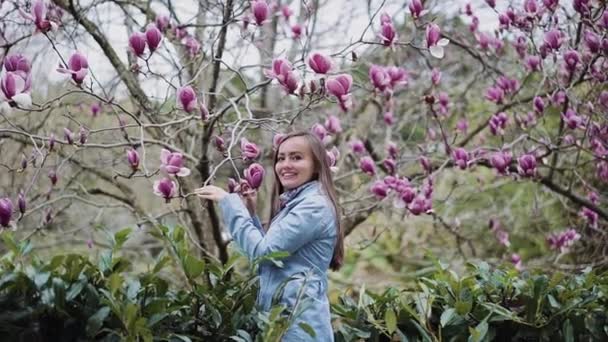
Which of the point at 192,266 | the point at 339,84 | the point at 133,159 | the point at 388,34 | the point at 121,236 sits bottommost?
the point at 192,266

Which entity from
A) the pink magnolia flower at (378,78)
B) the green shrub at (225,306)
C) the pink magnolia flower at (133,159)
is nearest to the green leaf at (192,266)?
the green shrub at (225,306)

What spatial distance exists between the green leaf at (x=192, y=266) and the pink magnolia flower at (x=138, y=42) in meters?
0.63

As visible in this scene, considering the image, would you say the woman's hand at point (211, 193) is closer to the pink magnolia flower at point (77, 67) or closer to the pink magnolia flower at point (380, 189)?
the pink magnolia flower at point (77, 67)

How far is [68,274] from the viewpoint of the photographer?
1897mm

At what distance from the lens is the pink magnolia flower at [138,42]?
1938 mm

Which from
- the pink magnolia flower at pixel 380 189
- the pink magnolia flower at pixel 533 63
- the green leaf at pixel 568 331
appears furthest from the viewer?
the pink magnolia flower at pixel 533 63

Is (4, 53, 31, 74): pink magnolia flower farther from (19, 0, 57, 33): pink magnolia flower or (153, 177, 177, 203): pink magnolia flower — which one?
(153, 177, 177, 203): pink magnolia flower

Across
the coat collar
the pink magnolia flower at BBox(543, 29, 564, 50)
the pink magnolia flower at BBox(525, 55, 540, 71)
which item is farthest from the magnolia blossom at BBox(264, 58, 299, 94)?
the pink magnolia flower at BBox(525, 55, 540, 71)

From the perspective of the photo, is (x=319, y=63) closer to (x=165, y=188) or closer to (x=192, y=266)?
(x=165, y=188)

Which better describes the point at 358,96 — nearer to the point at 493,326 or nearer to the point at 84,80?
the point at 493,326

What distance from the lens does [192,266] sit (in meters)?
1.94

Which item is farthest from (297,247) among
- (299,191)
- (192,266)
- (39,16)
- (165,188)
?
(39,16)

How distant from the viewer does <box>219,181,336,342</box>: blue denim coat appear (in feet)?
6.11

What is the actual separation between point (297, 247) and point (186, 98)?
1.81 feet
